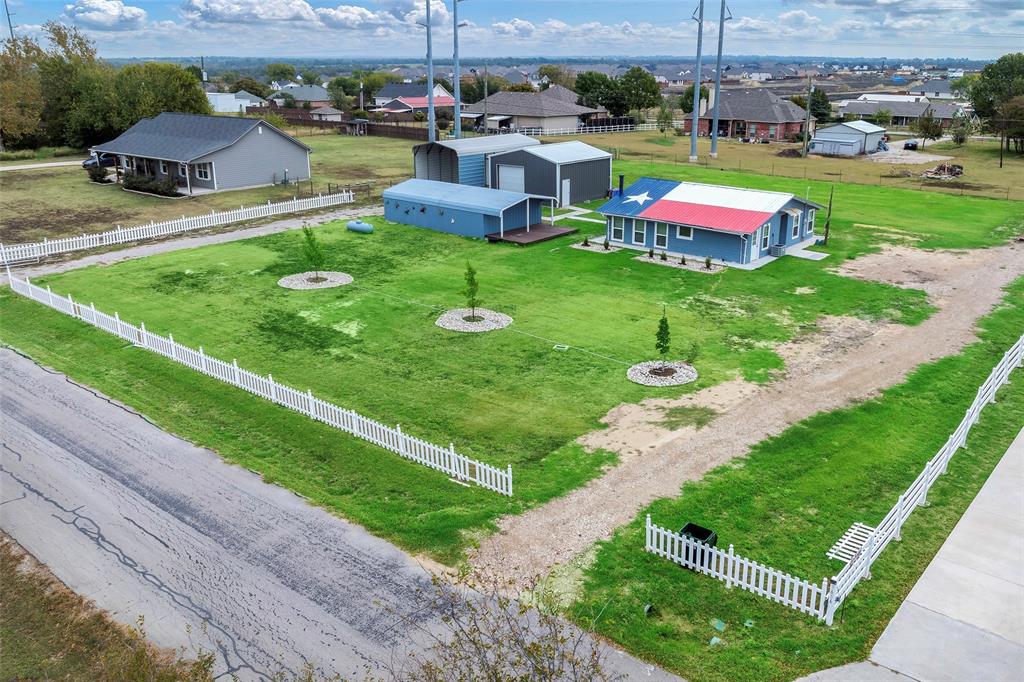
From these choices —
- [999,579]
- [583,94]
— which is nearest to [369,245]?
[999,579]

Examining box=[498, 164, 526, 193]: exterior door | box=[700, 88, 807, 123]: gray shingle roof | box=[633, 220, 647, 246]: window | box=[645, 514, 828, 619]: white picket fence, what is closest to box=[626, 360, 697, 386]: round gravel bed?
box=[645, 514, 828, 619]: white picket fence

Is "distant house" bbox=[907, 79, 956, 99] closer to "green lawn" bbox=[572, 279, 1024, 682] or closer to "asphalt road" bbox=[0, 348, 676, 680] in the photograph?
"green lawn" bbox=[572, 279, 1024, 682]

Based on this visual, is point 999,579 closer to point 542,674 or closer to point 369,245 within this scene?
point 542,674

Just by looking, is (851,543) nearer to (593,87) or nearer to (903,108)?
(593,87)

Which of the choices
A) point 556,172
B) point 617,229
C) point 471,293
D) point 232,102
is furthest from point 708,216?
point 232,102

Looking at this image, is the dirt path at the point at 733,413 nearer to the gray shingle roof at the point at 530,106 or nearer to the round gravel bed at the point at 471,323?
the round gravel bed at the point at 471,323

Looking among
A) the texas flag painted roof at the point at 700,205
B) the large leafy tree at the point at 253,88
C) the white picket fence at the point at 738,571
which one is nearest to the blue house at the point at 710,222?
the texas flag painted roof at the point at 700,205
